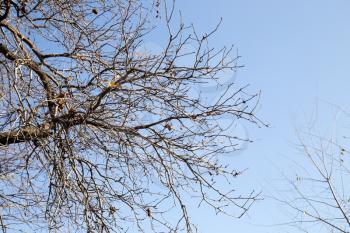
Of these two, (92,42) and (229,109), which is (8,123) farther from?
(229,109)

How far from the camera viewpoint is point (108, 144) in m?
5.06

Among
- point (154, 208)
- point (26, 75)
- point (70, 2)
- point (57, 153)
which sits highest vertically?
point (70, 2)

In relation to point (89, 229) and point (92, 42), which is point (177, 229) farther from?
point (92, 42)

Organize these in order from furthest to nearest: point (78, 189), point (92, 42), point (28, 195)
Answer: point (28, 195) → point (92, 42) → point (78, 189)

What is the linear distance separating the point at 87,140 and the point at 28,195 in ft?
7.88

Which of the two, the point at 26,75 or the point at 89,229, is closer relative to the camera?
the point at 89,229

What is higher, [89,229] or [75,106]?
[75,106]

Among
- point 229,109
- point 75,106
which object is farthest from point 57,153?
point 229,109

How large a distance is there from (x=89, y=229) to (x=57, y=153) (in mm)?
959

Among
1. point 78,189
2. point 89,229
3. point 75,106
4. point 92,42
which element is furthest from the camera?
point 92,42

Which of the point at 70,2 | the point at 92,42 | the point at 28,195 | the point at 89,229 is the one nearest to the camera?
the point at 89,229

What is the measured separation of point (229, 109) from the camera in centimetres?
436

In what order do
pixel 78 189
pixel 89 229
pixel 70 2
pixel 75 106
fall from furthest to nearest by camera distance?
pixel 70 2
pixel 78 189
pixel 89 229
pixel 75 106

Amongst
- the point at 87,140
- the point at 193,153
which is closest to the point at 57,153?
the point at 87,140
